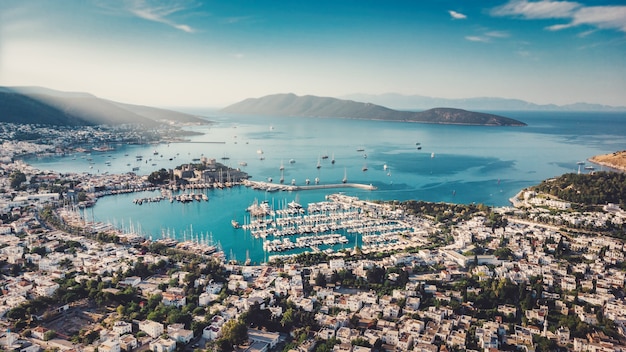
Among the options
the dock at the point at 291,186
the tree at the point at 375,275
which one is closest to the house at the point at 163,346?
the tree at the point at 375,275

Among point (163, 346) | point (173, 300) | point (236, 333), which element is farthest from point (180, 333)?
point (173, 300)

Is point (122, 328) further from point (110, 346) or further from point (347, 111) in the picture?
point (347, 111)

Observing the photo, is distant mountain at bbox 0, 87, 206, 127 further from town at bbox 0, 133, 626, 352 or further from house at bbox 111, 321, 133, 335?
house at bbox 111, 321, 133, 335

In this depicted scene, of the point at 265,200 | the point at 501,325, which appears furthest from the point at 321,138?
the point at 501,325

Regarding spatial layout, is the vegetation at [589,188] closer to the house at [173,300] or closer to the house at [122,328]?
the house at [173,300]

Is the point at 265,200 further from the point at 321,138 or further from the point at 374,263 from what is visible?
the point at 321,138

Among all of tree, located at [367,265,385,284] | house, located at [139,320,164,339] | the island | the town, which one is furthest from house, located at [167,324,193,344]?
the island
